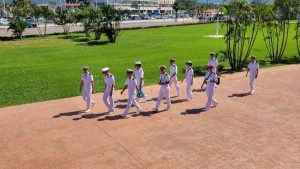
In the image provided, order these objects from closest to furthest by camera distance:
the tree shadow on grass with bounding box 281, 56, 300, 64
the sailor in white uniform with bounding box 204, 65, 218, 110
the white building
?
1. the sailor in white uniform with bounding box 204, 65, 218, 110
2. the tree shadow on grass with bounding box 281, 56, 300, 64
3. the white building

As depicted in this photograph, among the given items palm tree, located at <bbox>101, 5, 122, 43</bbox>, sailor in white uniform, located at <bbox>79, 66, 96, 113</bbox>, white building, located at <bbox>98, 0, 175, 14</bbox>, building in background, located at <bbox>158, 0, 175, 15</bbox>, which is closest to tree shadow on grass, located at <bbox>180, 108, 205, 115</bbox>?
sailor in white uniform, located at <bbox>79, 66, 96, 113</bbox>

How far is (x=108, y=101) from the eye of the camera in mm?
13305

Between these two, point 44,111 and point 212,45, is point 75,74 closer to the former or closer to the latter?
point 44,111

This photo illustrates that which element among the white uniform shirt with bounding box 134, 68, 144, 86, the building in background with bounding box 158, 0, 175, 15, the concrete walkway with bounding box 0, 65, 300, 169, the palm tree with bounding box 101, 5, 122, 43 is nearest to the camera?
the concrete walkway with bounding box 0, 65, 300, 169

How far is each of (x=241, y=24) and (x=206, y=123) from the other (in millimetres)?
11416

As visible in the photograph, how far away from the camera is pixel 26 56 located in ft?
90.9

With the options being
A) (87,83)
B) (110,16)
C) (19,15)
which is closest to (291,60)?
(87,83)

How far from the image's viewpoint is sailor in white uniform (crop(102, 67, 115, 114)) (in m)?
12.4

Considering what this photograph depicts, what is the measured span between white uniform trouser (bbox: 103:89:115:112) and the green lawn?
3.78m

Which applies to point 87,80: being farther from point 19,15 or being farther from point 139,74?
point 19,15

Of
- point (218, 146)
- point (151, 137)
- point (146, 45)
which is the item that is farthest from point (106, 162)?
point (146, 45)

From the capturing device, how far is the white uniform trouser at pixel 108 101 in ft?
41.8

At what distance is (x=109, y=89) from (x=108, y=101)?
0.83 meters

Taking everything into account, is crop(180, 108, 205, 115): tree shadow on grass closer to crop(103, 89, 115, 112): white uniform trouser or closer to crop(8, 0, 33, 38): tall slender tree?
crop(103, 89, 115, 112): white uniform trouser
